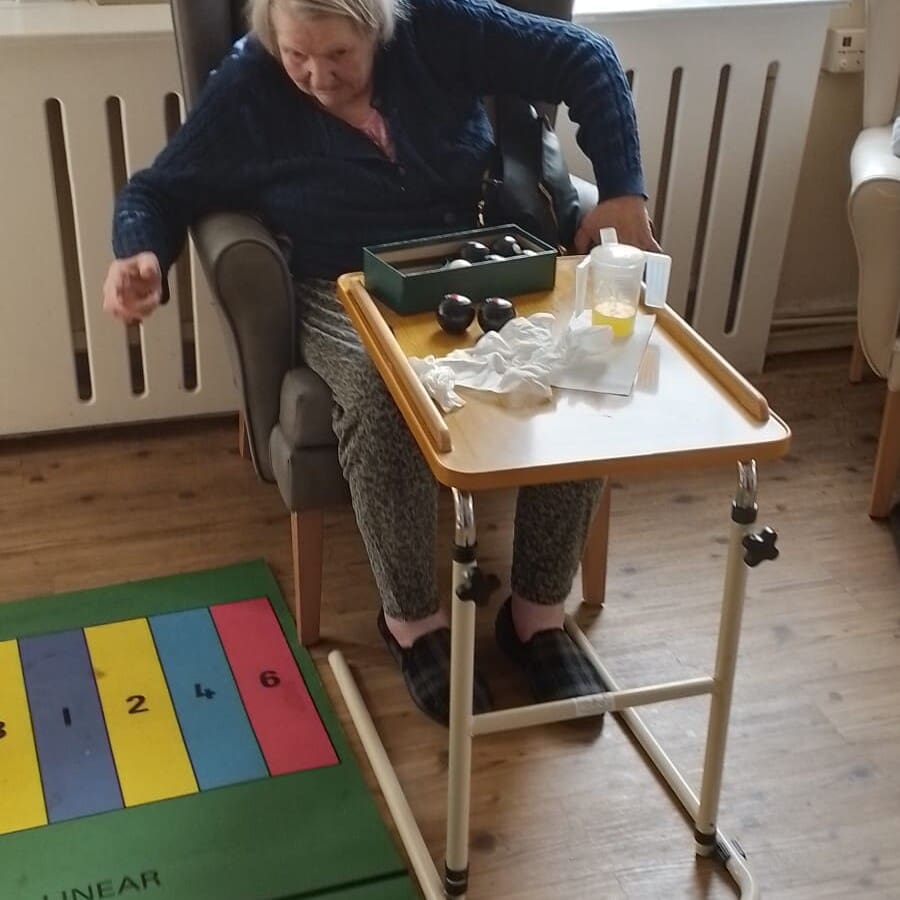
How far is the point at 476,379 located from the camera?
4.73 feet

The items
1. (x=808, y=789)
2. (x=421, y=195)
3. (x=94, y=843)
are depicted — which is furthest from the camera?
(x=421, y=195)

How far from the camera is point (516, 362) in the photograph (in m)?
1.46

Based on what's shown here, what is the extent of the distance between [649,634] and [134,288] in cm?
97

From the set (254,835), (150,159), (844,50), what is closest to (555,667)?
(254,835)

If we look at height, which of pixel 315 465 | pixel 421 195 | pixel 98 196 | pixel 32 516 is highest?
pixel 421 195

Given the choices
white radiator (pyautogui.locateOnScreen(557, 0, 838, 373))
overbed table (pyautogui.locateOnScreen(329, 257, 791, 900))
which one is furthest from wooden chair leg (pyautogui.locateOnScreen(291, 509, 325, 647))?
white radiator (pyautogui.locateOnScreen(557, 0, 838, 373))

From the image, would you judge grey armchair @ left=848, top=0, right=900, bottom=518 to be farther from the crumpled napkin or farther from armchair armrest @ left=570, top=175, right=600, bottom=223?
the crumpled napkin

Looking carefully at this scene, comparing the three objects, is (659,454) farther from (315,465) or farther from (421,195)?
(421,195)

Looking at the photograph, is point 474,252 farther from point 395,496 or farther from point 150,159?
point 150,159

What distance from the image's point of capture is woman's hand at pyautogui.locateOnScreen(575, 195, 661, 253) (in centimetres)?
188

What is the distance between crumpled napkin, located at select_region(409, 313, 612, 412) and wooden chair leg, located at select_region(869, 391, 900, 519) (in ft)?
3.16

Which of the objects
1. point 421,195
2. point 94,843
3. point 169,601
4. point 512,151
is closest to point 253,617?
point 169,601

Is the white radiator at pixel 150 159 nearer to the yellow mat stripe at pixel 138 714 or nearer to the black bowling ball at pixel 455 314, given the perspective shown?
the yellow mat stripe at pixel 138 714

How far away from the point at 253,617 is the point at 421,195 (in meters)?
0.73
